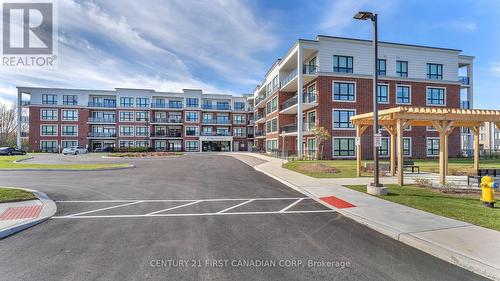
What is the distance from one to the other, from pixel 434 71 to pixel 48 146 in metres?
77.4

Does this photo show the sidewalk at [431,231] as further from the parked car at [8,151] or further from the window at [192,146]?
the window at [192,146]

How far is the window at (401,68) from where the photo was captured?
107 ft

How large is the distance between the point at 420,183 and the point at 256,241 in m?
10.4

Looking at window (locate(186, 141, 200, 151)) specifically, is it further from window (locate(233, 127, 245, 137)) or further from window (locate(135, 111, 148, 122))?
window (locate(135, 111, 148, 122))

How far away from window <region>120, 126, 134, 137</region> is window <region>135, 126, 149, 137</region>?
3.72 ft

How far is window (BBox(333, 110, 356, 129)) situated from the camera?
30.0m

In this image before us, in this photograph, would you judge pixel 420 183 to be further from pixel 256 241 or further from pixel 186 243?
pixel 186 243

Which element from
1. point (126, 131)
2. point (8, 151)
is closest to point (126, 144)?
point (126, 131)

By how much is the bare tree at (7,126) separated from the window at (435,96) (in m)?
95.5

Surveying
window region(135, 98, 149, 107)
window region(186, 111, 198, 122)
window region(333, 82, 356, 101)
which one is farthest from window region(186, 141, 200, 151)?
window region(333, 82, 356, 101)

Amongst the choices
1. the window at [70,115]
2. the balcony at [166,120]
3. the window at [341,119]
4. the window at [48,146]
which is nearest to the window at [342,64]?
the window at [341,119]

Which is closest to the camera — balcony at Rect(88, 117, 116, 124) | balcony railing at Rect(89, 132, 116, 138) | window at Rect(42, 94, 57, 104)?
window at Rect(42, 94, 57, 104)

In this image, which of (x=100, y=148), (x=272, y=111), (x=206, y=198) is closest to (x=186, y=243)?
(x=206, y=198)

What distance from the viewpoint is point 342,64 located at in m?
30.7
